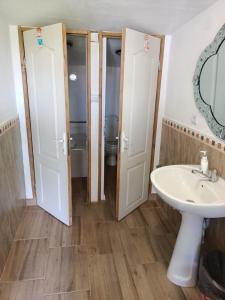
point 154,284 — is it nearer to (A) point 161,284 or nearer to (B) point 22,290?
(A) point 161,284

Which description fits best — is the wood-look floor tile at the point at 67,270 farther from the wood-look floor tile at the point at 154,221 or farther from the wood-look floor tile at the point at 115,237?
the wood-look floor tile at the point at 154,221

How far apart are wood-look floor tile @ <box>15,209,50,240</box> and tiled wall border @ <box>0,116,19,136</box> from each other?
1045 millimetres

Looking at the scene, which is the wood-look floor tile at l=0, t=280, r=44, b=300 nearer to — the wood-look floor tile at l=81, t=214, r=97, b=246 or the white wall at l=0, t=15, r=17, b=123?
the wood-look floor tile at l=81, t=214, r=97, b=246

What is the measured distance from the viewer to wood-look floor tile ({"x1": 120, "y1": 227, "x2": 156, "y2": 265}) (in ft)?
6.19

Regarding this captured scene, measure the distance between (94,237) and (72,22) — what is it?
6.78 ft

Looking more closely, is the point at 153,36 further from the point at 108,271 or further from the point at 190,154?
the point at 108,271

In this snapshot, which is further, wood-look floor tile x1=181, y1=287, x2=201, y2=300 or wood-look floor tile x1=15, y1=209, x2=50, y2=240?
wood-look floor tile x1=15, y1=209, x2=50, y2=240

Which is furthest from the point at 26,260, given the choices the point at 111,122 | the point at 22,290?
the point at 111,122

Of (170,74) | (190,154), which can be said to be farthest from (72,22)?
(190,154)

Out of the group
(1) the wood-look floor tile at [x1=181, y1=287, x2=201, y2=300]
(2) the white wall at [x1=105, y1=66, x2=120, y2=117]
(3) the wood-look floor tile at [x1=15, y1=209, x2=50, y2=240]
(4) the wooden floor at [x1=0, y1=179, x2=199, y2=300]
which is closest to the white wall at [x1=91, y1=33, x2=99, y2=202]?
(4) the wooden floor at [x1=0, y1=179, x2=199, y2=300]

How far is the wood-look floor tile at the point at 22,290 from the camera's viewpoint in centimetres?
153

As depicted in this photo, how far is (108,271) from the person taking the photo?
1.76 m

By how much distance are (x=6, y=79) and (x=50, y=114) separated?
507 millimetres

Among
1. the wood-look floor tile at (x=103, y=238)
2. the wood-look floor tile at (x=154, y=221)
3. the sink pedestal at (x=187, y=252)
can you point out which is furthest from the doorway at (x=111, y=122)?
the sink pedestal at (x=187, y=252)
